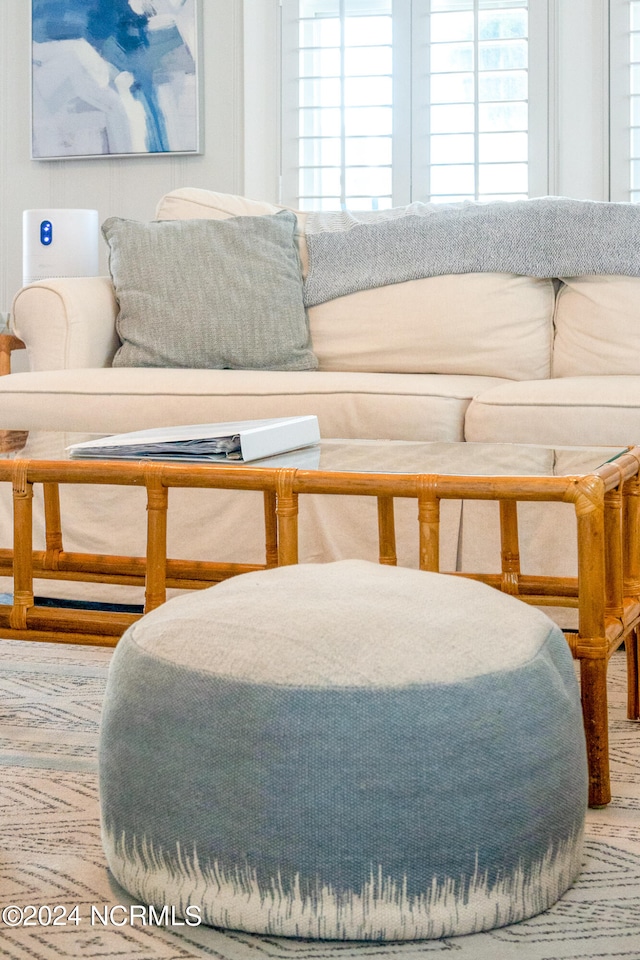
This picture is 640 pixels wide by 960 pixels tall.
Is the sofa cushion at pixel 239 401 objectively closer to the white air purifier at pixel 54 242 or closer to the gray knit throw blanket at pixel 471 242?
the gray knit throw blanket at pixel 471 242

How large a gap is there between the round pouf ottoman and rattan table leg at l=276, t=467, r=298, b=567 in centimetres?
36

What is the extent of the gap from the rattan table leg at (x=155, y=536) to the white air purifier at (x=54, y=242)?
2573 mm

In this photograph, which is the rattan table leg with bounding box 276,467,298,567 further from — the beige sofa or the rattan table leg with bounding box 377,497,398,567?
the beige sofa

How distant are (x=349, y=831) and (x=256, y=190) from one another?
145 inches

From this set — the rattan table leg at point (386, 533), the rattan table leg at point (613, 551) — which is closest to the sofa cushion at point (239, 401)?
the rattan table leg at point (386, 533)

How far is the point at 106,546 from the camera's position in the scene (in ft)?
7.41

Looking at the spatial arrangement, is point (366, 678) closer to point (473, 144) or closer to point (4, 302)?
point (473, 144)

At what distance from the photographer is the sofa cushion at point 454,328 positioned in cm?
286

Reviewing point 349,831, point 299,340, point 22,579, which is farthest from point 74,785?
point 299,340

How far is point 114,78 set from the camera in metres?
4.29

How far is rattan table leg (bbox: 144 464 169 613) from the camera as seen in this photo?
1.46m

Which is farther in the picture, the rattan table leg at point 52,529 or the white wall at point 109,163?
the white wall at point 109,163

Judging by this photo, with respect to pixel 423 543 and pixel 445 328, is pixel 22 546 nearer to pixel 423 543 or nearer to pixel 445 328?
pixel 423 543

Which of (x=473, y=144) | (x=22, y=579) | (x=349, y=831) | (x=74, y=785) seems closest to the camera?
(x=349, y=831)
